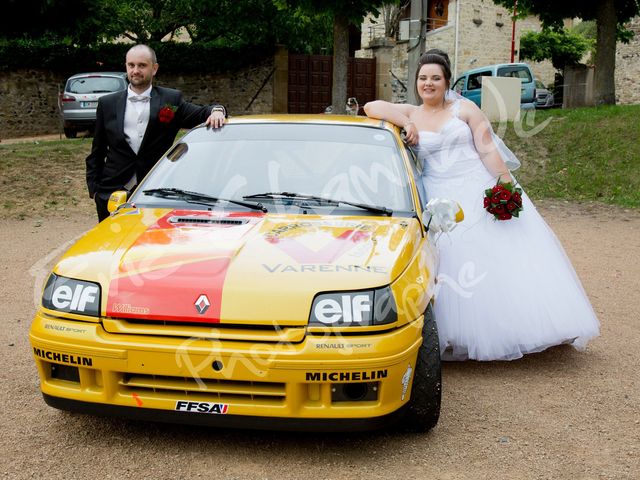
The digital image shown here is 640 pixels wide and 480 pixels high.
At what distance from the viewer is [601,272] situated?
844cm

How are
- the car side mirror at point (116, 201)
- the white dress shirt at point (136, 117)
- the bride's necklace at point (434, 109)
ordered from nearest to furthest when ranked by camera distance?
the car side mirror at point (116, 201)
the white dress shirt at point (136, 117)
the bride's necklace at point (434, 109)

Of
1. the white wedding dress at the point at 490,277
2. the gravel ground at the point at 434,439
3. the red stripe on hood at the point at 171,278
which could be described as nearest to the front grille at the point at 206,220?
the red stripe on hood at the point at 171,278

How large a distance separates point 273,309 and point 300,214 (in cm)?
103

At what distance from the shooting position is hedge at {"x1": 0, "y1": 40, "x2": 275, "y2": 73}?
86.7 feet

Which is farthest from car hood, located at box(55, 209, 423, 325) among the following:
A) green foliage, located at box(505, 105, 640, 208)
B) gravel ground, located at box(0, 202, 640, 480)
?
green foliage, located at box(505, 105, 640, 208)

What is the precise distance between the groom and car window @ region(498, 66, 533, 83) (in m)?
24.3

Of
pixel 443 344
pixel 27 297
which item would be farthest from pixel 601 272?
pixel 27 297

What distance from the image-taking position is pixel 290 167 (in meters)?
4.60

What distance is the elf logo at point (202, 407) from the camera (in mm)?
3350

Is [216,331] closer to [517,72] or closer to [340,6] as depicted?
[340,6]

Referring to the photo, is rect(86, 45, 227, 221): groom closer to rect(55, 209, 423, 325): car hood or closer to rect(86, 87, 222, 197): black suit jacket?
rect(86, 87, 222, 197): black suit jacket

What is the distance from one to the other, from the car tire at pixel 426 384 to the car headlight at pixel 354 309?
0.41 metres

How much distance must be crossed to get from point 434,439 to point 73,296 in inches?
75.4

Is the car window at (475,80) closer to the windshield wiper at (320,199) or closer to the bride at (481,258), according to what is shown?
the bride at (481,258)
